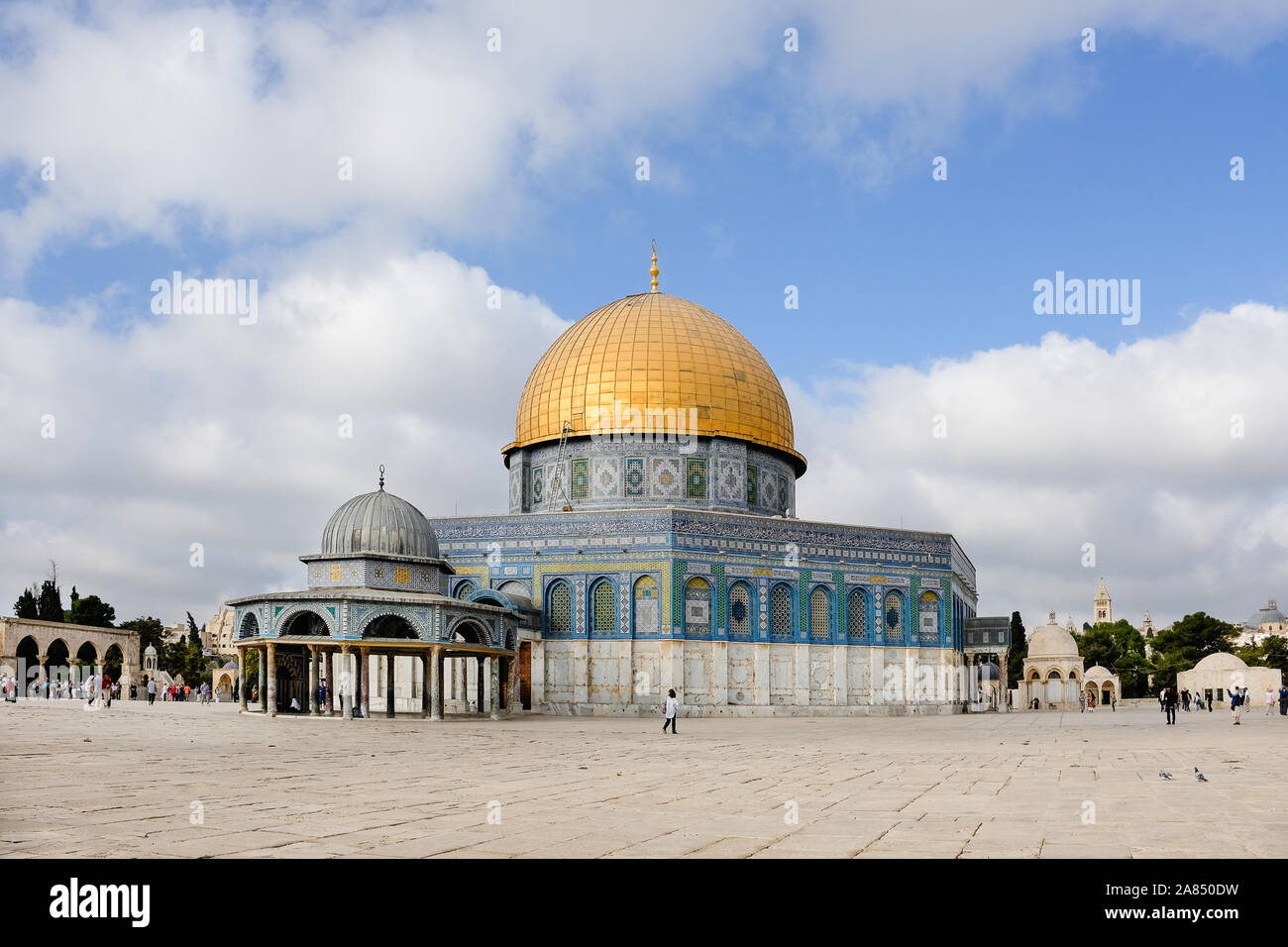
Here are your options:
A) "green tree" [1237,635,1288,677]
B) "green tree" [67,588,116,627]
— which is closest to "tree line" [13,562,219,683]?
"green tree" [67,588,116,627]

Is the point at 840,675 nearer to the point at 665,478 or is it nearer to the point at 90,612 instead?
the point at 665,478

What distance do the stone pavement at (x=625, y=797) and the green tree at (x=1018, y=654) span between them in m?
54.8

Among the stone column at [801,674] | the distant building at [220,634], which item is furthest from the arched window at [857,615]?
the distant building at [220,634]

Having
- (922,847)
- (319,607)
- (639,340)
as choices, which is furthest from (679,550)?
(922,847)

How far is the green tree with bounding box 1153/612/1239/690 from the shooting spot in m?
72.6

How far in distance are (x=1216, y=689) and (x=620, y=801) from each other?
53974mm

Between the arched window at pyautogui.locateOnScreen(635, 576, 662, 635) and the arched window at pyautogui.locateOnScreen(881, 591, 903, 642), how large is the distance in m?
8.31

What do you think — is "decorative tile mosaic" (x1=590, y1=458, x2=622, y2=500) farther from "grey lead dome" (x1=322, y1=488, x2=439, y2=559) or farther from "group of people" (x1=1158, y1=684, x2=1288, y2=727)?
"group of people" (x1=1158, y1=684, x2=1288, y2=727)

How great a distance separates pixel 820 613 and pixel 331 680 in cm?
1543

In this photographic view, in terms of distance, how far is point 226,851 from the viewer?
6.57 metres

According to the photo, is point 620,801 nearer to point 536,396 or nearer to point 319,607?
point 319,607

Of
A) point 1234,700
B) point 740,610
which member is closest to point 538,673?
point 740,610

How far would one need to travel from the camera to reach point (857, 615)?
130 feet
